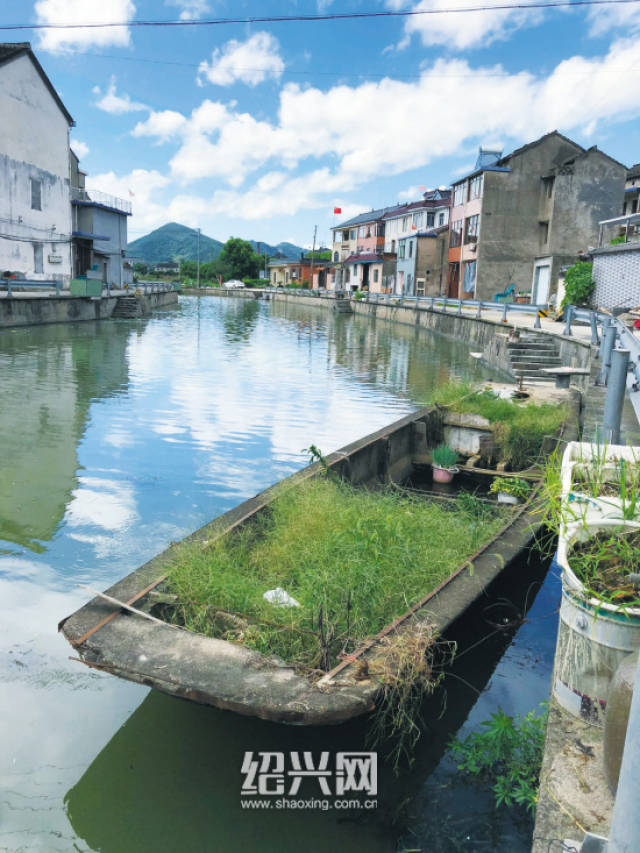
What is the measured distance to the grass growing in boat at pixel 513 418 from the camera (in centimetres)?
1035

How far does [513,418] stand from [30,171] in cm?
3323

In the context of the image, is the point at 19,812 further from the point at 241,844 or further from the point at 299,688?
the point at 299,688

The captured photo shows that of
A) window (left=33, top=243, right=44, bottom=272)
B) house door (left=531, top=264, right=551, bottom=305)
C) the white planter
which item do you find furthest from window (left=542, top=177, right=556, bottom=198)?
the white planter

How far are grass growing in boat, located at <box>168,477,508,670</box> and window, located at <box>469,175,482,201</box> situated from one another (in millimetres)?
38982

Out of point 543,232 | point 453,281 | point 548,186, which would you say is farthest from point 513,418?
point 453,281

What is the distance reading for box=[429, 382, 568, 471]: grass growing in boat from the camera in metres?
10.4

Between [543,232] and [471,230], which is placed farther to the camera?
[471,230]

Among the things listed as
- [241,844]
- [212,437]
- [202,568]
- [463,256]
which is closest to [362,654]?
[241,844]

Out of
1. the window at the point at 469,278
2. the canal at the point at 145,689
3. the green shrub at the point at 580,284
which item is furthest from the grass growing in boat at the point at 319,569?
the window at the point at 469,278

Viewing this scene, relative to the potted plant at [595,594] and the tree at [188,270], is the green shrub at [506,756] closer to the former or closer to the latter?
the potted plant at [595,594]

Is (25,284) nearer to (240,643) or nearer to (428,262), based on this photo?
(240,643)

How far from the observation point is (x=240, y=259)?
104812 millimetres

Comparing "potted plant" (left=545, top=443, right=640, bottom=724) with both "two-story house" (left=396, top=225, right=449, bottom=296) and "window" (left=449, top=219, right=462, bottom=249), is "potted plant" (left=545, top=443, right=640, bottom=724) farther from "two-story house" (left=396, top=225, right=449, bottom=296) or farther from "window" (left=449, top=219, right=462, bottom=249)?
"two-story house" (left=396, top=225, right=449, bottom=296)

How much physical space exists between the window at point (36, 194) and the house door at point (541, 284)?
2754 centimetres
